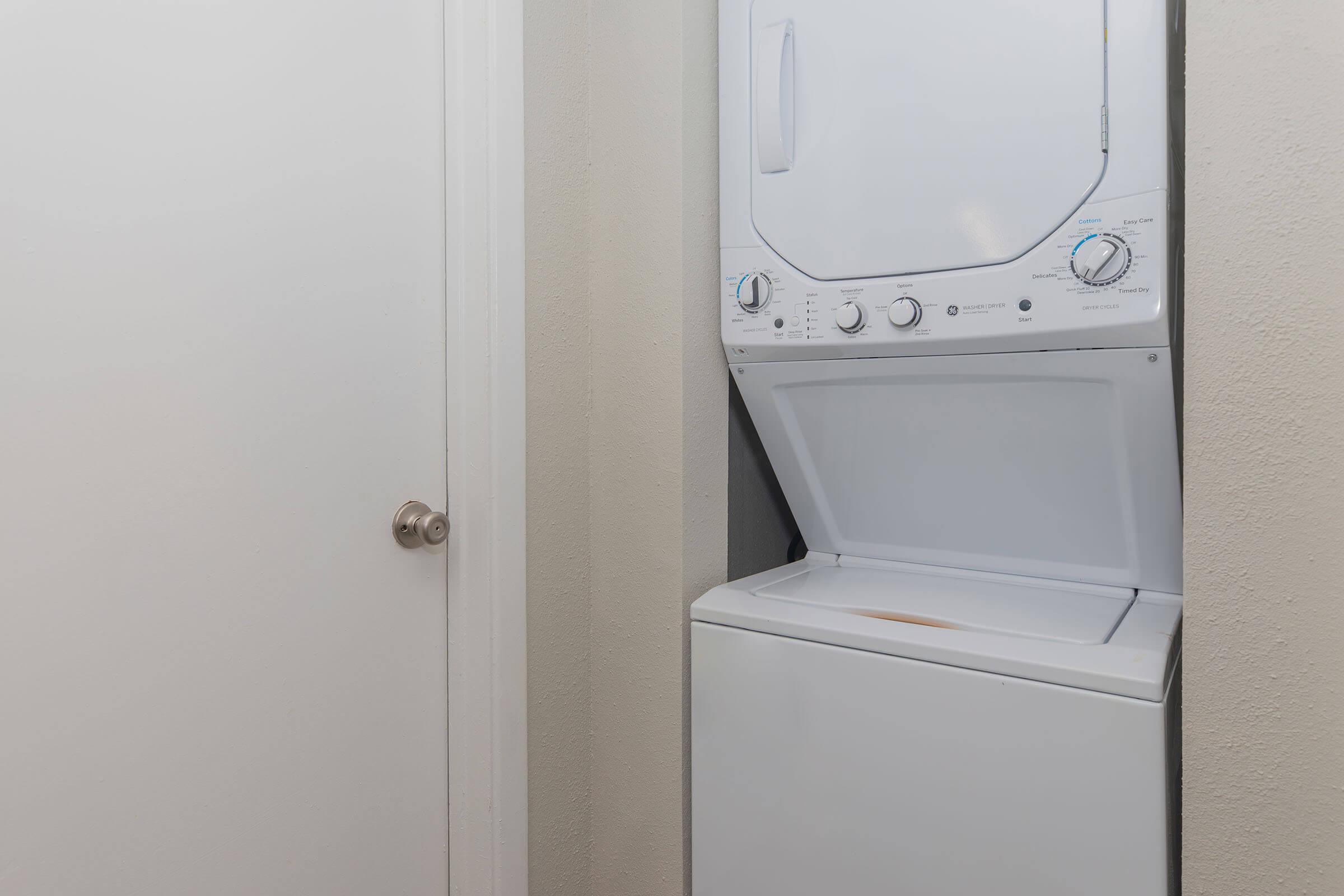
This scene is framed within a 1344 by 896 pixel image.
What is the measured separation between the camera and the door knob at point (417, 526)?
1.12 meters

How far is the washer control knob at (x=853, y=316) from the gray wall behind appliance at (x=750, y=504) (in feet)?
0.90

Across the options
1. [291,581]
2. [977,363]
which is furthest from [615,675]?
[977,363]

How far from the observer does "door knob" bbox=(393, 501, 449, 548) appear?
3.68 feet

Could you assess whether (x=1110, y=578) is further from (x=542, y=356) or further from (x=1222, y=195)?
(x=542, y=356)

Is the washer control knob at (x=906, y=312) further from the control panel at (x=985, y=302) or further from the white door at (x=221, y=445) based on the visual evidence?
the white door at (x=221, y=445)

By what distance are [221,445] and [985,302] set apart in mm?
981

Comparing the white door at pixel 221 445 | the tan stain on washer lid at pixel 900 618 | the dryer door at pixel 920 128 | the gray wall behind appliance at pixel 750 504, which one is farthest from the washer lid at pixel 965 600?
the white door at pixel 221 445

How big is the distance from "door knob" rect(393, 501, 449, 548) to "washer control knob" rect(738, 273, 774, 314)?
0.57 meters

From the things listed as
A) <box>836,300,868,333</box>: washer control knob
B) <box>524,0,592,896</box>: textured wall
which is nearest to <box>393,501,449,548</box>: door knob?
<box>524,0,592,896</box>: textured wall

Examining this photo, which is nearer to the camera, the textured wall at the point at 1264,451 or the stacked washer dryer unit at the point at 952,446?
the textured wall at the point at 1264,451

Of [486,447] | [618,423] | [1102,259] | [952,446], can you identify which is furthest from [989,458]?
[486,447]

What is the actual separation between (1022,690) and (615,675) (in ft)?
2.15

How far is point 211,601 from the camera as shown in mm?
938

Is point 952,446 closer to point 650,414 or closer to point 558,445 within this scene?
point 650,414
